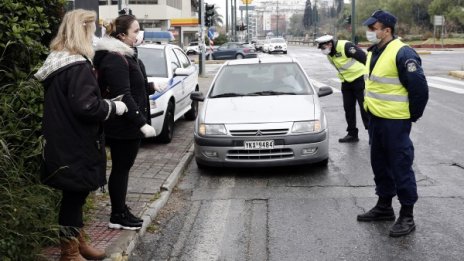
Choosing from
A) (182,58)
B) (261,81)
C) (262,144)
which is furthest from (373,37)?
(182,58)

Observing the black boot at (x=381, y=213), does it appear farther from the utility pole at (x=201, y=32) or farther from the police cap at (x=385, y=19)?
the utility pole at (x=201, y=32)

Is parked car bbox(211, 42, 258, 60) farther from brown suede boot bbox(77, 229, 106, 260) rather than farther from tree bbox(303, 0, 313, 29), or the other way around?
tree bbox(303, 0, 313, 29)

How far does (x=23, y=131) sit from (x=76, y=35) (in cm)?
93

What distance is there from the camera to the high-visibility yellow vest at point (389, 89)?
494 centimetres

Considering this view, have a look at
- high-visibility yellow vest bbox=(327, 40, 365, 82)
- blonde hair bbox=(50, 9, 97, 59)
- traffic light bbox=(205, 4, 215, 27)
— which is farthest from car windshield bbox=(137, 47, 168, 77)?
traffic light bbox=(205, 4, 215, 27)

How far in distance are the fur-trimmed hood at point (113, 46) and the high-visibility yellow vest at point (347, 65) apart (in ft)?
17.2

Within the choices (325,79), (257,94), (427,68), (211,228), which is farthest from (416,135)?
(427,68)

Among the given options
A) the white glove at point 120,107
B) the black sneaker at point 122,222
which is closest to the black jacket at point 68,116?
the white glove at point 120,107

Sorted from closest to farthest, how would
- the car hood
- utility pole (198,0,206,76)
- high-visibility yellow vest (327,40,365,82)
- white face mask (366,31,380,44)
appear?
1. white face mask (366,31,380,44)
2. the car hood
3. high-visibility yellow vest (327,40,365,82)
4. utility pole (198,0,206,76)

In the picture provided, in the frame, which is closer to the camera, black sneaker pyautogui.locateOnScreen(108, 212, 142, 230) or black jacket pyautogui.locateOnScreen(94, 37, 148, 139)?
→ black jacket pyautogui.locateOnScreen(94, 37, 148, 139)

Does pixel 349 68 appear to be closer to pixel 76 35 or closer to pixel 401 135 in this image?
pixel 401 135

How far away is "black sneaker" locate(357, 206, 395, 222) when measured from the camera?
5.34 meters

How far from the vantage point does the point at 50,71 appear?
12.2 ft

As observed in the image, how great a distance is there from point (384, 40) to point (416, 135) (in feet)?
17.2
